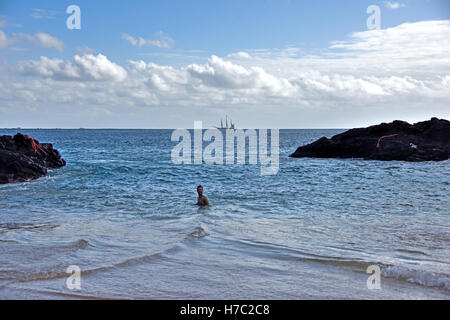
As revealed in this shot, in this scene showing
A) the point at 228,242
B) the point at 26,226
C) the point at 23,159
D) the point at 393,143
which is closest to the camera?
the point at 228,242

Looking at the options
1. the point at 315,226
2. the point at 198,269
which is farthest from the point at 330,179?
the point at 198,269

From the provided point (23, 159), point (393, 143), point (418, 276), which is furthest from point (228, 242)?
point (393, 143)

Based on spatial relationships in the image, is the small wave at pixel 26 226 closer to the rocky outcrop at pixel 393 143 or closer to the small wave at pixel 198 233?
the small wave at pixel 198 233

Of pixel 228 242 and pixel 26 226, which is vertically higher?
pixel 26 226

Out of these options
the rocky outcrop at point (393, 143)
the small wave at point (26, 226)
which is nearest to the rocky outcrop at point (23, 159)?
the small wave at point (26, 226)

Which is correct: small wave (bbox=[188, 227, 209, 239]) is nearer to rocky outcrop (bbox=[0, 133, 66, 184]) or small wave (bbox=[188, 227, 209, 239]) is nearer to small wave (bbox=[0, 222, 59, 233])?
small wave (bbox=[0, 222, 59, 233])

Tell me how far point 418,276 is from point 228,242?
4.35 m

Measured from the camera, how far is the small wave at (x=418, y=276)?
21.2 feet

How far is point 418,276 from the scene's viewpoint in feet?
22.1

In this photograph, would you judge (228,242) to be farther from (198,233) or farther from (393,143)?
(393,143)

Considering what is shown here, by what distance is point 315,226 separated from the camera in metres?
11.0

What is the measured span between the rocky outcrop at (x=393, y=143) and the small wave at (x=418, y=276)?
27278 millimetres
